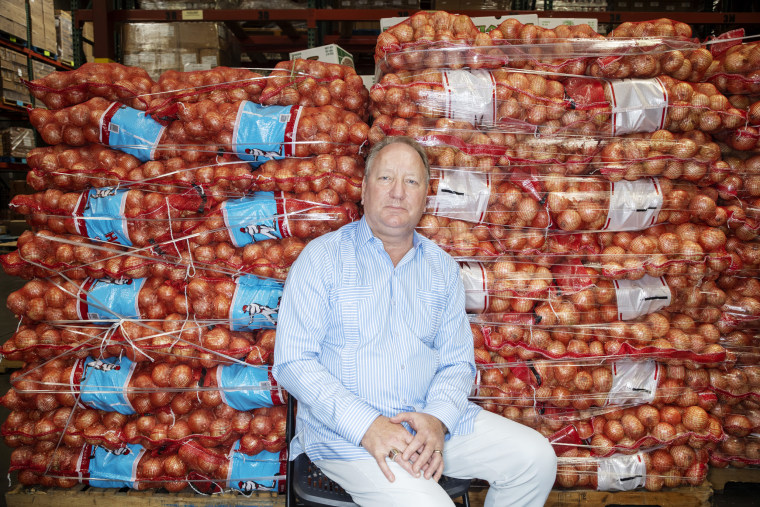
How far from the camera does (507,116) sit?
1.92 metres

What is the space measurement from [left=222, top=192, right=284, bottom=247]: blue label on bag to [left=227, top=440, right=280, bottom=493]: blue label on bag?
37.0 inches

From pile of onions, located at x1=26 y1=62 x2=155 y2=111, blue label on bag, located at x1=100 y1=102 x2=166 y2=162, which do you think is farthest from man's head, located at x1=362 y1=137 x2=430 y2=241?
pile of onions, located at x1=26 y1=62 x2=155 y2=111

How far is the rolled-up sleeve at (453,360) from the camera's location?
1.52 m

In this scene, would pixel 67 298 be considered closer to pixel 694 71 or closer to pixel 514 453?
pixel 514 453

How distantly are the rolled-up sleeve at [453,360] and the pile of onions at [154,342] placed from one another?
755 mm

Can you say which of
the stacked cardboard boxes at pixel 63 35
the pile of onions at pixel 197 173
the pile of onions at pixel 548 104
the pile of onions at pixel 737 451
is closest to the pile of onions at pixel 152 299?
the pile of onions at pixel 197 173

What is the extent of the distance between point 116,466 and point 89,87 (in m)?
1.73

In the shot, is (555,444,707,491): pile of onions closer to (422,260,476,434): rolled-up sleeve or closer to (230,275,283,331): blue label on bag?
(422,260,476,434): rolled-up sleeve

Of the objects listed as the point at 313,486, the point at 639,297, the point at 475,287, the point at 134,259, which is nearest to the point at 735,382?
Answer: the point at 639,297

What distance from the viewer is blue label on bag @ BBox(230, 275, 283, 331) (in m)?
1.91

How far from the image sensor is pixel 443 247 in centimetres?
194

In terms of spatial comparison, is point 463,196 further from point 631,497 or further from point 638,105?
point 631,497

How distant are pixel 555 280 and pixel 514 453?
807mm

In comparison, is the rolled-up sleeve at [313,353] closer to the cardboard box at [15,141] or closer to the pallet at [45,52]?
the pallet at [45,52]
